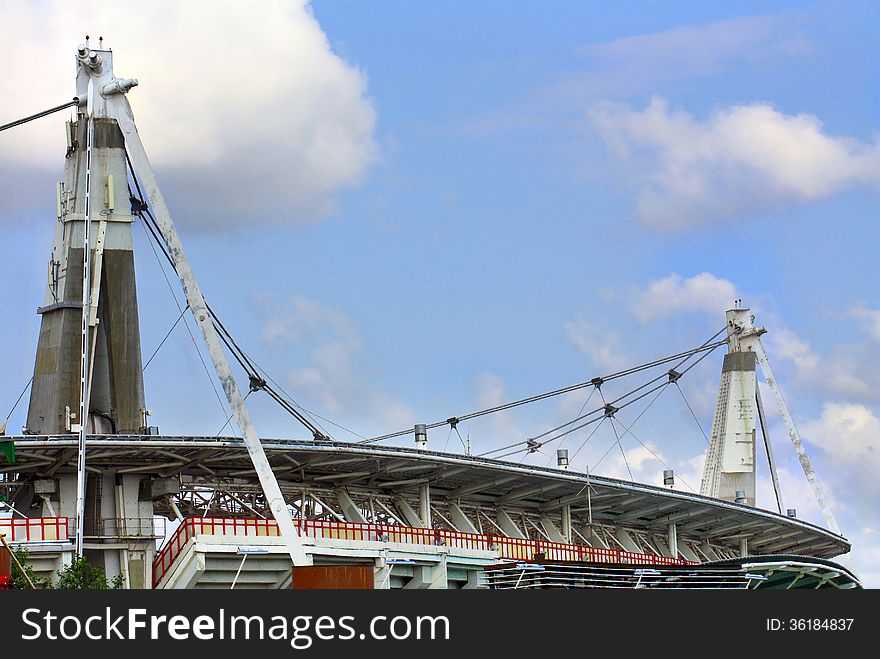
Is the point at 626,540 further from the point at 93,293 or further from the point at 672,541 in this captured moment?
the point at 93,293

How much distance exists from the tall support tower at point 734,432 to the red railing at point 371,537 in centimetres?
3221

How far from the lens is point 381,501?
90.1m

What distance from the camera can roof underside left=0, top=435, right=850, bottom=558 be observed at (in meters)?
75.0

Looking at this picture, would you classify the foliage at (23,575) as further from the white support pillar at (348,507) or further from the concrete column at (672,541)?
the concrete column at (672,541)

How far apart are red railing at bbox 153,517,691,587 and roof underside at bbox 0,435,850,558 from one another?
3.21 metres

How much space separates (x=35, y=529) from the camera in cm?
7212

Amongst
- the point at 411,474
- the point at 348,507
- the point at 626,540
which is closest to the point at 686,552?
the point at 626,540

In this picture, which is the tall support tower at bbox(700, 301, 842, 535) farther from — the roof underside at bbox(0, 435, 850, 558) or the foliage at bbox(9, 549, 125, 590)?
Result: the foliage at bbox(9, 549, 125, 590)

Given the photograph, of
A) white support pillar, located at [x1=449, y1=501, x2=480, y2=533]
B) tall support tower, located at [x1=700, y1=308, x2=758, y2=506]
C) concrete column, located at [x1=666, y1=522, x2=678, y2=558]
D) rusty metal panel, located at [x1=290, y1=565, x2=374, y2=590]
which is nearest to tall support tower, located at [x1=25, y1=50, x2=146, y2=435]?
rusty metal panel, located at [x1=290, y1=565, x2=374, y2=590]

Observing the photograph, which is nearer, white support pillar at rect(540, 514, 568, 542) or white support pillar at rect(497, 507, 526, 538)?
white support pillar at rect(497, 507, 526, 538)

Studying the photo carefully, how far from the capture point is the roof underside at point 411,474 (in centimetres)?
7500

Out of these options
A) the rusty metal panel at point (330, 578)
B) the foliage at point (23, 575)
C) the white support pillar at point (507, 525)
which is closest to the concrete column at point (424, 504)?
the white support pillar at point (507, 525)

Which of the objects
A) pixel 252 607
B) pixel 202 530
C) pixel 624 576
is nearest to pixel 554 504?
pixel 624 576

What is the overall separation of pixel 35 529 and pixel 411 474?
22.7 m
